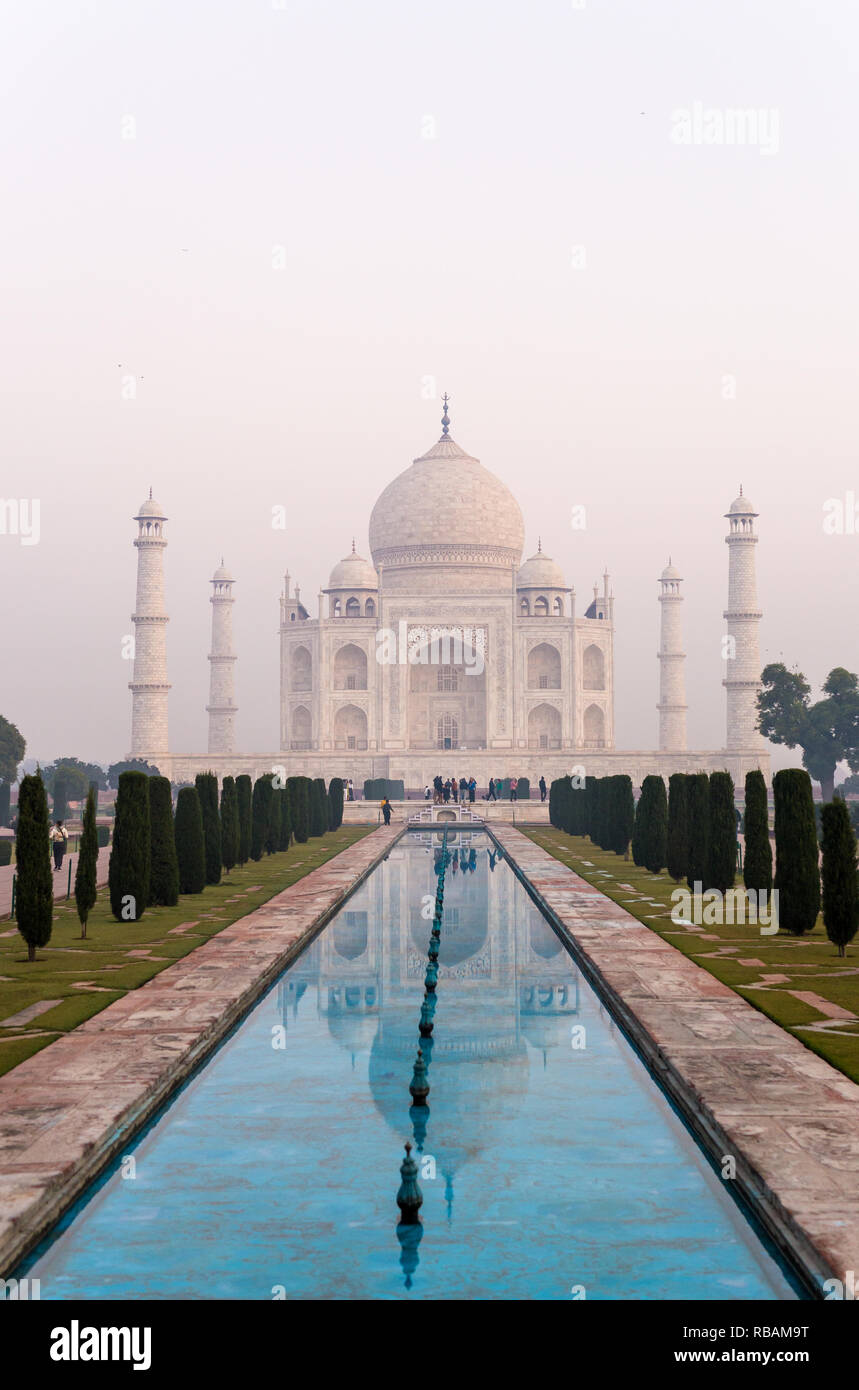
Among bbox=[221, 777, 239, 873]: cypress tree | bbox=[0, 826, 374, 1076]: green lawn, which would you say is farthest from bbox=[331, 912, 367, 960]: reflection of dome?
bbox=[221, 777, 239, 873]: cypress tree

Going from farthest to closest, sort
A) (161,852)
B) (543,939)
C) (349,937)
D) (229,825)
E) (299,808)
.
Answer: (299,808) < (229,825) < (161,852) < (349,937) < (543,939)

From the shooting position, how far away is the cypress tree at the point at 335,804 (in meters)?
36.5

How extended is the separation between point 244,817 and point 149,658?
28597 millimetres

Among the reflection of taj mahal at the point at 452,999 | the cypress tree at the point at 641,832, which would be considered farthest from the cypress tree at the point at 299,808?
the reflection of taj mahal at the point at 452,999

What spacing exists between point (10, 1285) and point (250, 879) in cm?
1634

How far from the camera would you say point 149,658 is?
2013 inches

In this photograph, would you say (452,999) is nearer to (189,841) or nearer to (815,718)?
(189,841)

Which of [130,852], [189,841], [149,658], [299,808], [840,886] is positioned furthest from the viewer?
[149,658]

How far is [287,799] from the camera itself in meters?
29.3

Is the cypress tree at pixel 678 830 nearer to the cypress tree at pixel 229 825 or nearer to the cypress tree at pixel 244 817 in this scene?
the cypress tree at pixel 229 825

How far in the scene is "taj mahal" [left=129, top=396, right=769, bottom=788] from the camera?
168 feet

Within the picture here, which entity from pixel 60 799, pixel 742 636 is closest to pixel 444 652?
pixel 742 636
